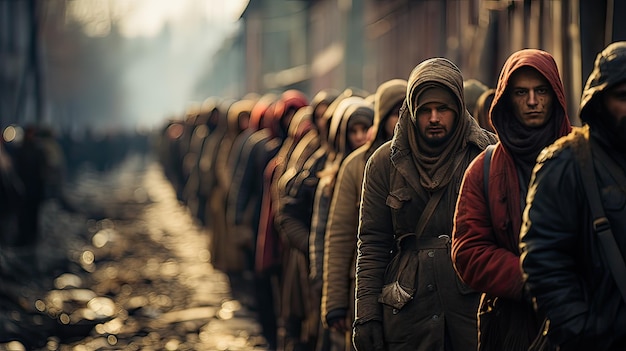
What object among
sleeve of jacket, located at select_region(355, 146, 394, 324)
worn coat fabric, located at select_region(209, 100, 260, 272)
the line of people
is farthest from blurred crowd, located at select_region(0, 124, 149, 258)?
sleeve of jacket, located at select_region(355, 146, 394, 324)

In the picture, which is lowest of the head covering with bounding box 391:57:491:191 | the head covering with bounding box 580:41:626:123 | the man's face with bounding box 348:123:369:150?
the man's face with bounding box 348:123:369:150

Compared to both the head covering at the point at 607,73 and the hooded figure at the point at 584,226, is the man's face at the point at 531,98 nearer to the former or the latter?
the hooded figure at the point at 584,226

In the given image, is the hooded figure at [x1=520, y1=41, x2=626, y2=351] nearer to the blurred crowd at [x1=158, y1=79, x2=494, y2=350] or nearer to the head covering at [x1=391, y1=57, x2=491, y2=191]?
the head covering at [x1=391, y1=57, x2=491, y2=191]

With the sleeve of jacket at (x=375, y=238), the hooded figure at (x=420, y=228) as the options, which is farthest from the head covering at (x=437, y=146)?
the sleeve of jacket at (x=375, y=238)

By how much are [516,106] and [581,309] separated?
1.12m

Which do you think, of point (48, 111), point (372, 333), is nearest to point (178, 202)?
point (372, 333)

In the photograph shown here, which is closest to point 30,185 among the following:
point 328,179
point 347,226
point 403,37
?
point 328,179

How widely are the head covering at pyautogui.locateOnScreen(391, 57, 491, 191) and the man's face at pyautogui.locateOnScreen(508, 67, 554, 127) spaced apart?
0.73 metres

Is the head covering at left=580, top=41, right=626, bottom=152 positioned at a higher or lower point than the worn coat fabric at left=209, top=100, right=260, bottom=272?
higher

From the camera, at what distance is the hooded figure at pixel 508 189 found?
508 centimetres

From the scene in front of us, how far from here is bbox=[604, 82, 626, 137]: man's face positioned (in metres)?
4.21

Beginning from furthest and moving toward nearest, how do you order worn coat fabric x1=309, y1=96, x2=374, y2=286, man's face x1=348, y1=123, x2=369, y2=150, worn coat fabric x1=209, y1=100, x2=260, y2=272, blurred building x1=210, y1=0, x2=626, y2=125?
worn coat fabric x1=209, y1=100, x2=260, y2=272 → blurred building x1=210, y1=0, x2=626, y2=125 → man's face x1=348, y1=123, x2=369, y2=150 → worn coat fabric x1=309, y1=96, x2=374, y2=286

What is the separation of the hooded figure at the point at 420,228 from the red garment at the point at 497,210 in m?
0.74

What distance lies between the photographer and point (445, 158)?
6.01 metres
